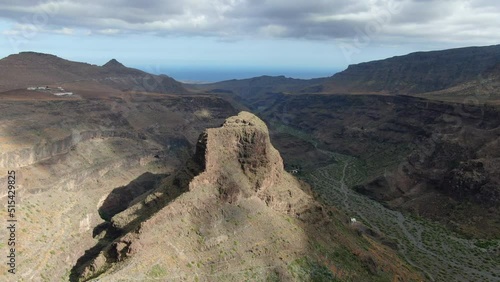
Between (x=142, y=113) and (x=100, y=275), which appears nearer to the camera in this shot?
(x=100, y=275)

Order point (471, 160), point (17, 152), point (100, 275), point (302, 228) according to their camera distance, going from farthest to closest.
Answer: point (471, 160) < point (17, 152) < point (302, 228) < point (100, 275)

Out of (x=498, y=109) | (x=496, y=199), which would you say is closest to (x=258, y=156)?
(x=496, y=199)

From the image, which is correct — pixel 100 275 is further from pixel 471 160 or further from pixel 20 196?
pixel 471 160

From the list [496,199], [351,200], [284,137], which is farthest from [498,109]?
[284,137]

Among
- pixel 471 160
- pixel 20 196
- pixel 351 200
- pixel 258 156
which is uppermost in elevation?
pixel 258 156

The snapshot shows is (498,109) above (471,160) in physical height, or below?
above

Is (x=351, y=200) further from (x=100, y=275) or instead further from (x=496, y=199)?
(x=100, y=275)

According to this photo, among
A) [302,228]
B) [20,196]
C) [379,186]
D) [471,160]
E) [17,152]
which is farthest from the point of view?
[379,186]
